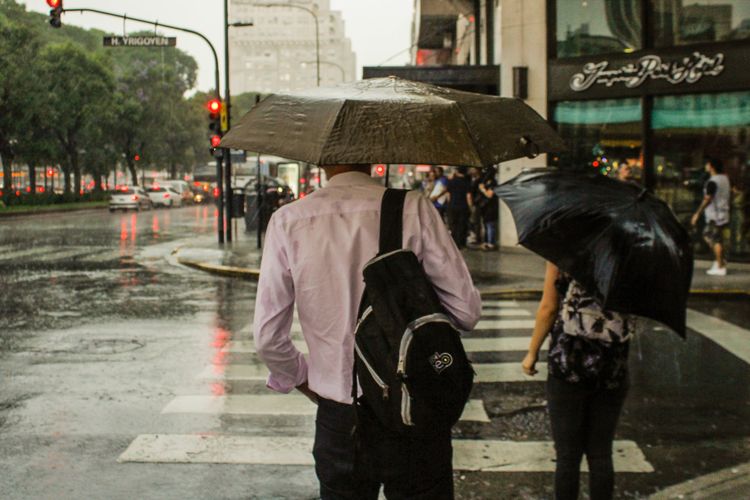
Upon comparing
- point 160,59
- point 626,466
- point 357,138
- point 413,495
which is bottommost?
point 626,466

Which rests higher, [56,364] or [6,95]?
[6,95]

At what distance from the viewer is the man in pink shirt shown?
2.74m

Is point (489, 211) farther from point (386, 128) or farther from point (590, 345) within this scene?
point (386, 128)

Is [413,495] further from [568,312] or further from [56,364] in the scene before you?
[56,364]

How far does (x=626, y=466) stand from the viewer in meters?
5.36

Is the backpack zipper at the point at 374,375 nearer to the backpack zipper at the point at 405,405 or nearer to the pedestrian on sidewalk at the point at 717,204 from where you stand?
the backpack zipper at the point at 405,405

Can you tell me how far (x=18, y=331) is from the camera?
1004cm

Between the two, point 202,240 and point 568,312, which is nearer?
point 568,312

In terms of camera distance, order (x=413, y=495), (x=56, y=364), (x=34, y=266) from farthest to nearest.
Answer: (x=34, y=266)
(x=56, y=364)
(x=413, y=495)

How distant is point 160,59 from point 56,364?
86141 millimetres

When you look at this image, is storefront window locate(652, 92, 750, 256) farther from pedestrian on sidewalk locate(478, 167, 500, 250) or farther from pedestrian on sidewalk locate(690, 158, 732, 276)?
pedestrian on sidewalk locate(478, 167, 500, 250)

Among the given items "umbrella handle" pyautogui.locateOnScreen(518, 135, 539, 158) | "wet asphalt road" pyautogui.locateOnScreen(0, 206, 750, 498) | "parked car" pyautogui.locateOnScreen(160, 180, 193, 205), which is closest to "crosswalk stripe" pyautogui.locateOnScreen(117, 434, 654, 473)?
"wet asphalt road" pyautogui.locateOnScreen(0, 206, 750, 498)

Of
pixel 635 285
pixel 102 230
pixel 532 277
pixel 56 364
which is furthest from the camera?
pixel 102 230

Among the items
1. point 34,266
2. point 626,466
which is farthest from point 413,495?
point 34,266
